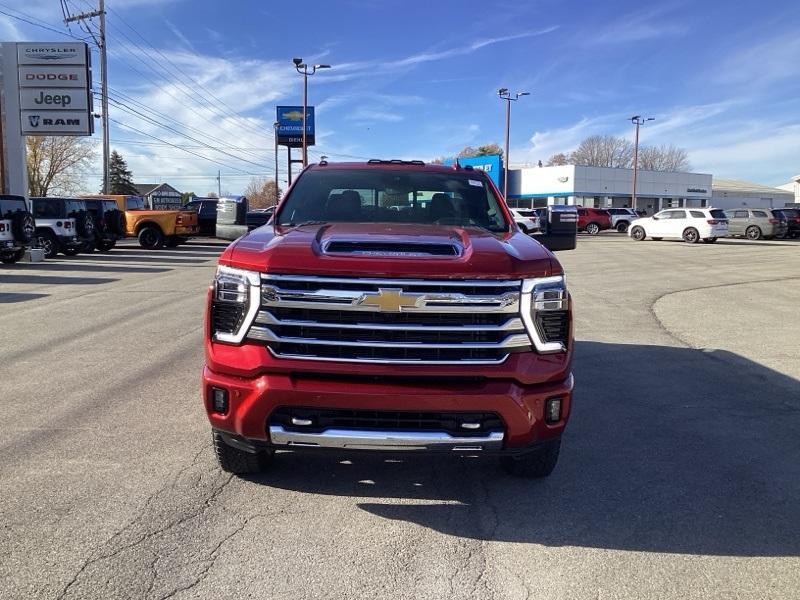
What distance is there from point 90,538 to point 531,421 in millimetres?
2271

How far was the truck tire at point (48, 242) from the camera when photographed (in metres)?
19.1

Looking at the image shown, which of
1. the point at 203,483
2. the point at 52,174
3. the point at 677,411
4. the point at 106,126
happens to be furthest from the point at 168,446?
the point at 52,174

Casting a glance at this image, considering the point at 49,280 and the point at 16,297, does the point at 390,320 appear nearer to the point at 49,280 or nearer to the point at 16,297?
the point at 16,297

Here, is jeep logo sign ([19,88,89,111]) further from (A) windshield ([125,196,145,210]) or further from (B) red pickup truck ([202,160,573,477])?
(B) red pickup truck ([202,160,573,477])

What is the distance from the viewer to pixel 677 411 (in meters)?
5.27

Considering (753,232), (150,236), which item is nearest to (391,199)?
(150,236)

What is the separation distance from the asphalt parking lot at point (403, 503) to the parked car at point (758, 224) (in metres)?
29.1

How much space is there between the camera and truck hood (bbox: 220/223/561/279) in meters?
3.09

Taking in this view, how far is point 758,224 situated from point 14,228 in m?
32.5

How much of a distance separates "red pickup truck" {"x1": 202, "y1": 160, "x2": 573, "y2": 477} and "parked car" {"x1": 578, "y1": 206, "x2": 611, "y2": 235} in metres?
39.5

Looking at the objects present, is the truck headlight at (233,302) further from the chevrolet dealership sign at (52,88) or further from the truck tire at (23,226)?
the chevrolet dealership sign at (52,88)

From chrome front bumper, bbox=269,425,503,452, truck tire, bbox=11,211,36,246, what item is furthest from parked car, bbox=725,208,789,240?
chrome front bumper, bbox=269,425,503,452

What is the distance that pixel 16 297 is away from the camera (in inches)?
454

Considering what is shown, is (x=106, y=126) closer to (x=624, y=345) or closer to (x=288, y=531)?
(x=624, y=345)
